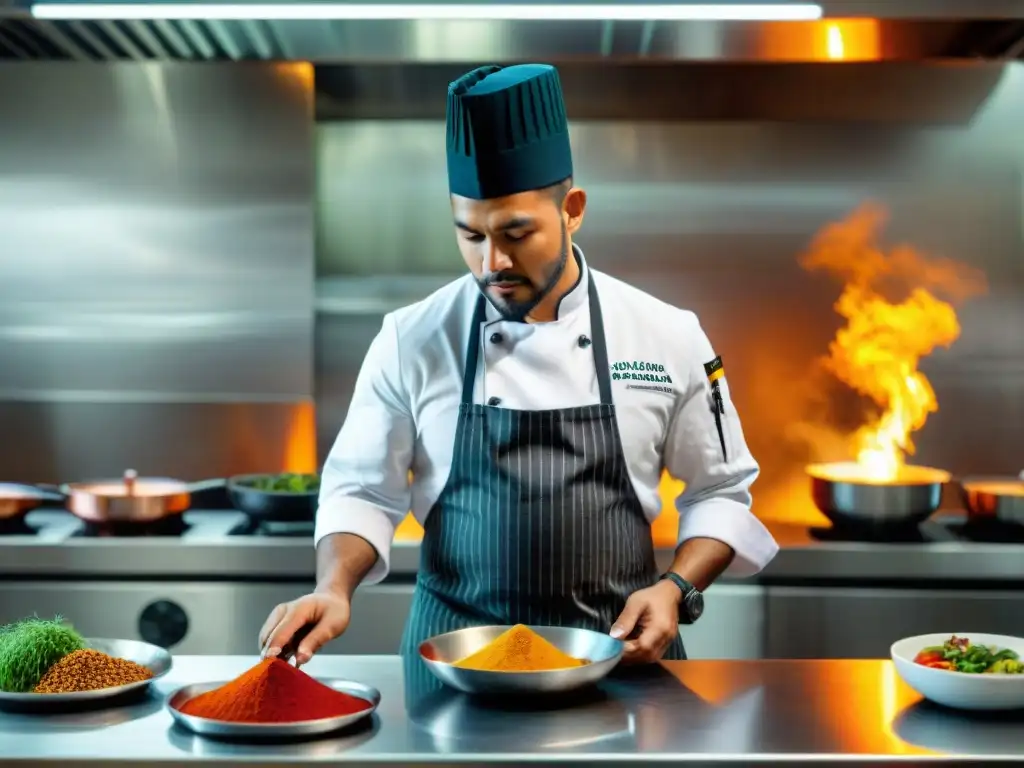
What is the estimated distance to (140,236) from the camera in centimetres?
358

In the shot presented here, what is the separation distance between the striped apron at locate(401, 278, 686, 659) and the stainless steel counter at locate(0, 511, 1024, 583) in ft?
2.96

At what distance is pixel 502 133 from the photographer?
75.1 inches

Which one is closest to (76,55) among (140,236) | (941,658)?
(140,236)

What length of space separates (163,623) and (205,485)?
0.52 m

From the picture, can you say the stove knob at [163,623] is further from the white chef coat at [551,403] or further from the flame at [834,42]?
the flame at [834,42]

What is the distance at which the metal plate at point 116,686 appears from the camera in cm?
159

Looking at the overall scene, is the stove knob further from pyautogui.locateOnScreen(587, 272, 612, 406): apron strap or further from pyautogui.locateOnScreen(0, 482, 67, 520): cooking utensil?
pyautogui.locateOnScreen(587, 272, 612, 406): apron strap

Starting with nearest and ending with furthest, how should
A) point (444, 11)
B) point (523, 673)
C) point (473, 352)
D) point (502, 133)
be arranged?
1. point (523, 673)
2. point (502, 133)
3. point (473, 352)
4. point (444, 11)

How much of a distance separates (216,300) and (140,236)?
271 millimetres

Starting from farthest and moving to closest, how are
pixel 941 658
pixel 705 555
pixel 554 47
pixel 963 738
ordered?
pixel 554 47
pixel 705 555
pixel 941 658
pixel 963 738

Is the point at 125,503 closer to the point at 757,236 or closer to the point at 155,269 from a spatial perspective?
the point at 155,269

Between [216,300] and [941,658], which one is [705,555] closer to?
[941,658]

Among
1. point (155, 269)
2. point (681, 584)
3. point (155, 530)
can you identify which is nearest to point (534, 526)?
point (681, 584)

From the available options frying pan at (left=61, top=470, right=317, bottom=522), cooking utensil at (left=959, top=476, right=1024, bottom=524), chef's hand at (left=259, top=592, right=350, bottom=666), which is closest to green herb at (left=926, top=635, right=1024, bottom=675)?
chef's hand at (left=259, top=592, right=350, bottom=666)
